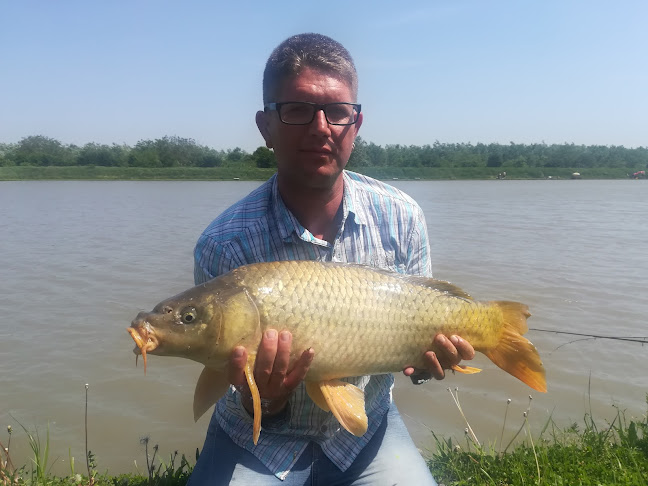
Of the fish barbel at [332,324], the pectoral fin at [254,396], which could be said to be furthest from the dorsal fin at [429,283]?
the pectoral fin at [254,396]

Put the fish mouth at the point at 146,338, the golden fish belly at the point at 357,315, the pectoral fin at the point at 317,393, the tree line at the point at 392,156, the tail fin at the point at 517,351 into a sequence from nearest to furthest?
the fish mouth at the point at 146,338 → the golden fish belly at the point at 357,315 → the pectoral fin at the point at 317,393 → the tail fin at the point at 517,351 → the tree line at the point at 392,156

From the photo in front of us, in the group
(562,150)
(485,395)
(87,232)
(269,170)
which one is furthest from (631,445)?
(562,150)

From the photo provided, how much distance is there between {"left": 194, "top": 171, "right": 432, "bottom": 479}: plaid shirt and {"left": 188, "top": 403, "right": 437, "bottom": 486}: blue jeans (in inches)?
1.3

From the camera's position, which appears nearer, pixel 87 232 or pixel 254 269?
pixel 254 269

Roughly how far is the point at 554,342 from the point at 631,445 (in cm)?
276

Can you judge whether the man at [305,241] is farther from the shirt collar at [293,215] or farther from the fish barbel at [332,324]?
the fish barbel at [332,324]

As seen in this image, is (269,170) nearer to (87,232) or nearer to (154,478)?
(87,232)

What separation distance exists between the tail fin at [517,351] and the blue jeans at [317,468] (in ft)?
2.03

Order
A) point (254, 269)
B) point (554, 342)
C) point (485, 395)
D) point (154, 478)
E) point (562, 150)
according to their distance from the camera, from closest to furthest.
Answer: point (254, 269) < point (154, 478) < point (485, 395) < point (554, 342) < point (562, 150)

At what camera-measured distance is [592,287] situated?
25.6 feet

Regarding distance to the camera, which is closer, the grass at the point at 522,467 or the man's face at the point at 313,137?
the man's face at the point at 313,137

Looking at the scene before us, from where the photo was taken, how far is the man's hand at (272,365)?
1.95m

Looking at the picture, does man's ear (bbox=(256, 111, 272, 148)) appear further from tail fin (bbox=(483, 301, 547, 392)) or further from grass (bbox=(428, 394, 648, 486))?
grass (bbox=(428, 394, 648, 486))

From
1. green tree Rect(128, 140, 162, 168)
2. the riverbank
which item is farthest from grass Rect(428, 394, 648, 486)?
green tree Rect(128, 140, 162, 168)
